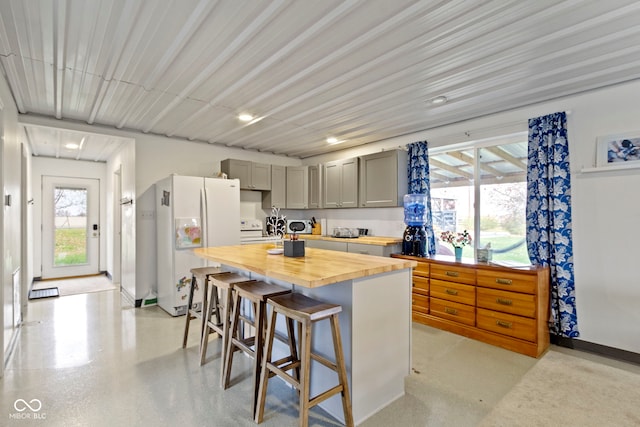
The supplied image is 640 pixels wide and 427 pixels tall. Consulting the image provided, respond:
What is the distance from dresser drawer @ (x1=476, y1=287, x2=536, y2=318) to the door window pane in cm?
757

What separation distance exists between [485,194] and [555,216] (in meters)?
0.87

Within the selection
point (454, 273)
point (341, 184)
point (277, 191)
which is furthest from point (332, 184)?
point (454, 273)

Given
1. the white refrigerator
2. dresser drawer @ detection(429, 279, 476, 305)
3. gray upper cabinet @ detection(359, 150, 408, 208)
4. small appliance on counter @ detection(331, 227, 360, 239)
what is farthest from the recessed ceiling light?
the white refrigerator

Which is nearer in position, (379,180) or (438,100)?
(438,100)

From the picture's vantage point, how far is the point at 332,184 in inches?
207

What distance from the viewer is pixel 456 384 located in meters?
2.33

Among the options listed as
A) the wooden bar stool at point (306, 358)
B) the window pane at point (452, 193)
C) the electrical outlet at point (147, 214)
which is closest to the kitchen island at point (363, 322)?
the wooden bar stool at point (306, 358)

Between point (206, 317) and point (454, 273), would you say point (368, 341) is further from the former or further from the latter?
point (454, 273)

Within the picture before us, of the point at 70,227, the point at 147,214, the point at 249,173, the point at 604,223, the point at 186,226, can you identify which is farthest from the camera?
the point at 70,227

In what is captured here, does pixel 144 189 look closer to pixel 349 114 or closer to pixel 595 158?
pixel 349 114

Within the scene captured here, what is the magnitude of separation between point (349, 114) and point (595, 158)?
2540 mm

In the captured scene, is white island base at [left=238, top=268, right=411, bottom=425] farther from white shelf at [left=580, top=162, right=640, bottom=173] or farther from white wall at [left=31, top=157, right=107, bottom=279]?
white wall at [left=31, top=157, right=107, bottom=279]

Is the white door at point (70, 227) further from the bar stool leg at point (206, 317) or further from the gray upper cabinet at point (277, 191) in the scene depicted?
the bar stool leg at point (206, 317)

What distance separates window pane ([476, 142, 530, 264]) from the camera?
3508 millimetres
